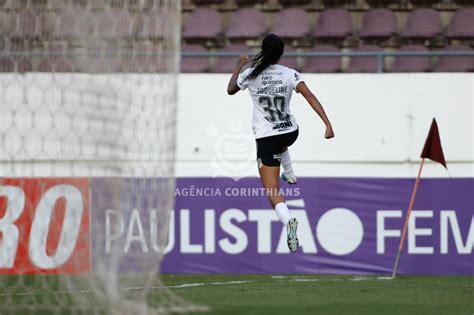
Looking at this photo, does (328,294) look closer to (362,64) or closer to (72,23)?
(72,23)

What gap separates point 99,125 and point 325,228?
4.85 m

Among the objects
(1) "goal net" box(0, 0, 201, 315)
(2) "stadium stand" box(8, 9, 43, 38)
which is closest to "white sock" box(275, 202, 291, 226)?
(1) "goal net" box(0, 0, 201, 315)

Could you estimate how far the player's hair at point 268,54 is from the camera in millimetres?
9172

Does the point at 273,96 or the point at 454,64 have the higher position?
the point at 454,64

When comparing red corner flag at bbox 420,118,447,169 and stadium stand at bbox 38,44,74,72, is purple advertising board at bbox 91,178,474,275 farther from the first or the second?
stadium stand at bbox 38,44,74,72

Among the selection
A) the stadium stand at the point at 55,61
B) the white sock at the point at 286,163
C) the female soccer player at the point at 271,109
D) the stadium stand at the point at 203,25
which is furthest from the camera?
the stadium stand at the point at 203,25

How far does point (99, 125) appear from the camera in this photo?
25.3 feet

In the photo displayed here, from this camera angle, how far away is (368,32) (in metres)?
14.2

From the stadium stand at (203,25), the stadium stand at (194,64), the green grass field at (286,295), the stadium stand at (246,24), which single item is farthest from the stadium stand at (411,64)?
the green grass field at (286,295)

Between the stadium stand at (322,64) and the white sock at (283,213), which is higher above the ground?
the stadium stand at (322,64)

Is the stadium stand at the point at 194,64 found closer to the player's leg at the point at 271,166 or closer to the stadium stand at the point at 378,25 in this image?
the stadium stand at the point at 378,25

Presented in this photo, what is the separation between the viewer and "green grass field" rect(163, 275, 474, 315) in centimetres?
773

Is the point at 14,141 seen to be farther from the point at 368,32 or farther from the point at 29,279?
the point at 368,32

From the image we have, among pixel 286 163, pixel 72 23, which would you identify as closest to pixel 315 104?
pixel 286 163
